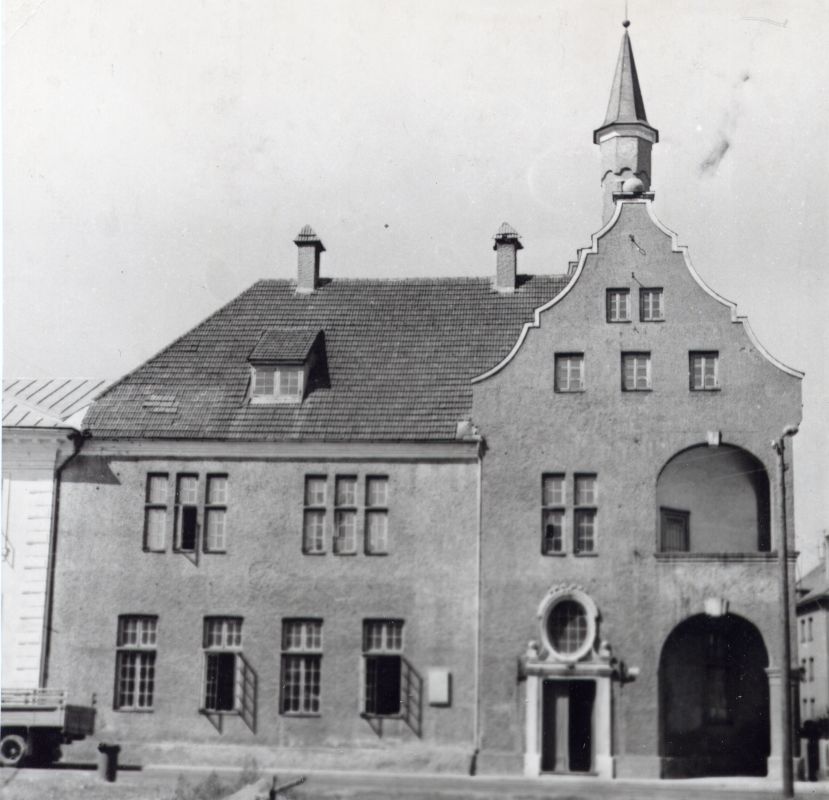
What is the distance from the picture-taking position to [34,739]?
91.7 feet

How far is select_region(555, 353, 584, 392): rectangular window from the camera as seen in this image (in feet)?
97.4

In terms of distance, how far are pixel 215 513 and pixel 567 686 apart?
7.87 m

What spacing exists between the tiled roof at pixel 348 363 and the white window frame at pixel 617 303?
9.12ft

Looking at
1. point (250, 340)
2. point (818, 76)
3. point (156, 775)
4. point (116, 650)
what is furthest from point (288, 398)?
point (818, 76)

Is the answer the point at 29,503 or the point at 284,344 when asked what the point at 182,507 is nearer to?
the point at 29,503

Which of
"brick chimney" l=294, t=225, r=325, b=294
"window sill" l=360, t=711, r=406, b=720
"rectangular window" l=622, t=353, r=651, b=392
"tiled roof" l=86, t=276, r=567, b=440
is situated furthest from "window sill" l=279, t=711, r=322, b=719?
"brick chimney" l=294, t=225, r=325, b=294

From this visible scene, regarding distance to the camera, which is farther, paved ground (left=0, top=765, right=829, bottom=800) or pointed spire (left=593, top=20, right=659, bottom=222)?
pointed spire (left=593, top=20, right=659, bottom=222)

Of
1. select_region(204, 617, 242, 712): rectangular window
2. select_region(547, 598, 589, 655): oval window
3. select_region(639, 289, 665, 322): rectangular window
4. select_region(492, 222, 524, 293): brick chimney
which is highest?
select_region(492, 222, 524, 293): brick chimney

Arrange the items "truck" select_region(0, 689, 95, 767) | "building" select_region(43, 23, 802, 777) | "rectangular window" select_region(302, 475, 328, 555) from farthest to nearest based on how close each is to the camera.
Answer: "rectangular window" select_region(302, 475, 328, 555)
"building" select_region(43, 23, 802, 777)
"truck" select_region(0, 689, 95, 767)

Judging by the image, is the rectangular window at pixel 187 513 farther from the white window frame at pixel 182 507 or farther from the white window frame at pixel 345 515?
the white window frame at pixel 345 515

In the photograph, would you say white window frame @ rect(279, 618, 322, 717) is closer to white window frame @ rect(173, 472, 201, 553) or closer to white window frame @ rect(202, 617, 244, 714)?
white window frame @ rect(202, 617, 244, 714)

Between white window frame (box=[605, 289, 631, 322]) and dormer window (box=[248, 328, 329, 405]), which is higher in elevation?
white window frame (box=[605, 289, 631, 322])

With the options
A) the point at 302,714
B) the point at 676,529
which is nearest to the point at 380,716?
the point at 302,714

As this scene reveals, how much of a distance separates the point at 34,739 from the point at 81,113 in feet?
38.5
